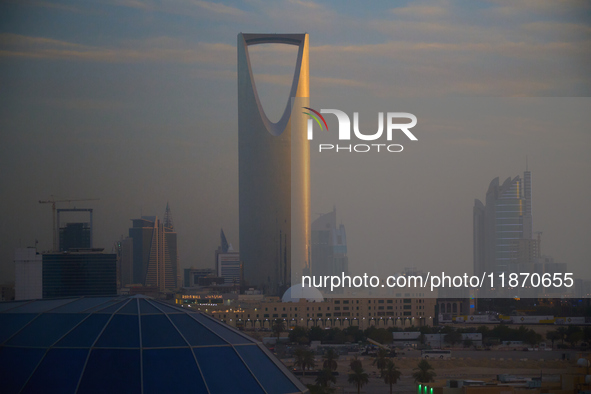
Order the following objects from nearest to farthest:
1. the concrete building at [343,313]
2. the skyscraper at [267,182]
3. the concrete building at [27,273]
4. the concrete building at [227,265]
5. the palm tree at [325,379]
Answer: the palm tree at [325,379] → the concrete building at [343,313] → the concrete building at [27,273] → the skyscraper at [267,182] → the concrete building at [227,265]

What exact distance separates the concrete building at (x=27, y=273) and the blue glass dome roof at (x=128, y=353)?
4477cm

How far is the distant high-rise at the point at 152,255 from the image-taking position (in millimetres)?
112119

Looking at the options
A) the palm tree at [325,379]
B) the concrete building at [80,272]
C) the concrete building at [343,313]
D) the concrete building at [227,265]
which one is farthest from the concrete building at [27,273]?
the concrete building at [227,265]

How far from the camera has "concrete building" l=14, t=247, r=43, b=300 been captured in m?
51.1

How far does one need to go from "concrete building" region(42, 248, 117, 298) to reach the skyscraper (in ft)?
42.7

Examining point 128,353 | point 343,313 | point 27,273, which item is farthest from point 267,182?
point 128,353

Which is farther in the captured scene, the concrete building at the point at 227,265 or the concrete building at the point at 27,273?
the concrete building at the point at 227,265

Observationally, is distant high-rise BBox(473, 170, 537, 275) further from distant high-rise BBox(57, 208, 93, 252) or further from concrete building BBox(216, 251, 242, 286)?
concrete building BBox(216, 251, 242, 286)

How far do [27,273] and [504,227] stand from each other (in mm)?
31153

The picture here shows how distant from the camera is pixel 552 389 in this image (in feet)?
45.5

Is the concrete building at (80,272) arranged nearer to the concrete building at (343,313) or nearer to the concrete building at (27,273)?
the concrete building at (27,273)

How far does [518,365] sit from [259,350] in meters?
20.7

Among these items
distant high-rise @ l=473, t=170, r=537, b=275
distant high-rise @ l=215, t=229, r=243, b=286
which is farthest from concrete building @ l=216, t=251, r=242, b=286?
distant high-rise @ l=473, t=170, r=537, b=275

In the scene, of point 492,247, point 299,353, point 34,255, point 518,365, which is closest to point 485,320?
point 492,247
